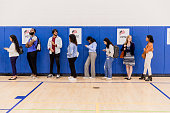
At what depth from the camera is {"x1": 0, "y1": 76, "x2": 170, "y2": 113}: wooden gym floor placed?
467 centimetres

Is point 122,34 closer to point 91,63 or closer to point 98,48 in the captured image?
point 98,48

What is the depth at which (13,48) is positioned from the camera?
7.75 m

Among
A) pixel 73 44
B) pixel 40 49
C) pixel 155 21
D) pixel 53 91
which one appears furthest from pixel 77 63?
pixel 155 21

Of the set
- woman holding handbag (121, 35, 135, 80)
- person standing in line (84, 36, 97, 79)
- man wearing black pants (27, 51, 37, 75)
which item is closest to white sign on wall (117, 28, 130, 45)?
woman holding handbag (121, 35, 135, 80)

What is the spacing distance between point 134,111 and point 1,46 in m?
6.51

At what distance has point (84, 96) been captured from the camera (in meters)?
5.67

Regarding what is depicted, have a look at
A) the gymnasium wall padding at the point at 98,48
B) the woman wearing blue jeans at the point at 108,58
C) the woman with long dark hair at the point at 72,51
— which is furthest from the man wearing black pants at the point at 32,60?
the woman wearing blue jeans at the point at 108,58

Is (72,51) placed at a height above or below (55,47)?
below

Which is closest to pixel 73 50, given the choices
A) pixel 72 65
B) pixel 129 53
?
pixel 72 65

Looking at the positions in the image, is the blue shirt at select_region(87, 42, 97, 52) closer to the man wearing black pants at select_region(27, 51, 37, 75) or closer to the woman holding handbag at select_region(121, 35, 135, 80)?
the woman holding handbag at select_region(121, 35, 135, 80)

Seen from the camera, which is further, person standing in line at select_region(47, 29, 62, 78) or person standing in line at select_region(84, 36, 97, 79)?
person standing in line at select_region(47, 29, 62, 78)

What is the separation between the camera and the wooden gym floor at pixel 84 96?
467 centimetres

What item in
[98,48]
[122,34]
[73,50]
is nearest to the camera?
[73,50]

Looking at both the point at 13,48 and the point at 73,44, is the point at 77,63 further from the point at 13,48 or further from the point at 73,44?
the point at 13,48
